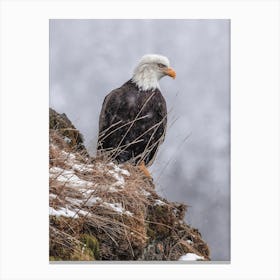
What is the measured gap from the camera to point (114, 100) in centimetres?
489

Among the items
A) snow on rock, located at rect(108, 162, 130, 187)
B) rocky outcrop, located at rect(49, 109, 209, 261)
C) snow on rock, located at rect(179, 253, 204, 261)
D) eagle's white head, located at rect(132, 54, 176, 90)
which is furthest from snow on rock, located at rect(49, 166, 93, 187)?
eagle's white head, located at rect(132, 54, 176, 90)

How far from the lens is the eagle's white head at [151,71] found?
4664mm

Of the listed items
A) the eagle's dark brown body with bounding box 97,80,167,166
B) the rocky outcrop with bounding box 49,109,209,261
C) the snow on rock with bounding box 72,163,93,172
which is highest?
the eagle's dark brown body with bounding box 97,80,167,166

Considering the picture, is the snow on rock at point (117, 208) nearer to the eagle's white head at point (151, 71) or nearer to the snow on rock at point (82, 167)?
the snow on rock at point (82, 167)

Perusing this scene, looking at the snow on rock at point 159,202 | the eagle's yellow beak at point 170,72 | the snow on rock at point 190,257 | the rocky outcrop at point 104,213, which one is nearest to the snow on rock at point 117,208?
the rocky outcrop at point 104,213

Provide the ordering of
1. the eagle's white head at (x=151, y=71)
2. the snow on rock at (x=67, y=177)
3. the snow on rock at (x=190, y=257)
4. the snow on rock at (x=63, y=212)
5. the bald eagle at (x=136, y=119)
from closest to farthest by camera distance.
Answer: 1. the snow on rock at (x=63, y=212)
2. the snow on rock at (x=67, y=177)
3. the snow on rock at (x=190, y=257)
4. the eagle's white head at (x=151, y=71)
5. the bald eagle at (x=136, y=119)

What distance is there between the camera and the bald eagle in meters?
4.85

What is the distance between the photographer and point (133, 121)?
195 inches

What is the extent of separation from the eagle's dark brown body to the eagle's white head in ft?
0.16

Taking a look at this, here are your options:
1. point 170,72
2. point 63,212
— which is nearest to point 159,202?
point 63,212

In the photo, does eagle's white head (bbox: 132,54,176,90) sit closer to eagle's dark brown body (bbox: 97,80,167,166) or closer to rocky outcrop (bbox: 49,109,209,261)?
eagle's dark brown body (bbox: 97,80,167,166)
